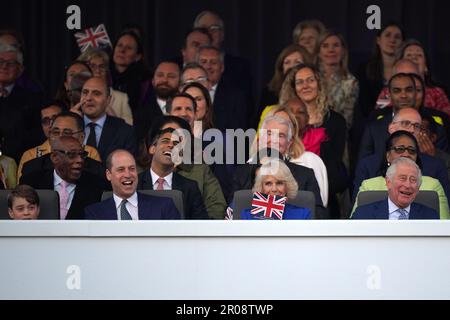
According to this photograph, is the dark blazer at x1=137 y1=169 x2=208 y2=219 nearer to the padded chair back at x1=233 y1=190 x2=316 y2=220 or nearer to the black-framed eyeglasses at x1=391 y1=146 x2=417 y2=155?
the padded chair back at x1=233 y1=190 x2=316 y2=220

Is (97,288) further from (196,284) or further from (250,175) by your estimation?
(250,175)

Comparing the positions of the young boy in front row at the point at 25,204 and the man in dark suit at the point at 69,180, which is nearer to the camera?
the young boy in front row at the point at 25,204

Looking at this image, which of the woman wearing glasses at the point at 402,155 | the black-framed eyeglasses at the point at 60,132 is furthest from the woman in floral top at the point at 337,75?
the black-framed eyeglasses at the point at 60,132

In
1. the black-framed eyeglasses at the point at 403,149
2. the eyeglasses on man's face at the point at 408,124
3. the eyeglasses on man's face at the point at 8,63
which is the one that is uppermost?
the eyeglasses on man's face at the point at 8,63

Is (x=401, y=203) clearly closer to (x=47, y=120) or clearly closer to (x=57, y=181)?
(x=57, y=181)

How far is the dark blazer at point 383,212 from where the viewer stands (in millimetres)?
8031

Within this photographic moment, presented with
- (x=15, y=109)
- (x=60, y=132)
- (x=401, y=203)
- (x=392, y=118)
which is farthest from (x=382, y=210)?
(x=15, y=109)

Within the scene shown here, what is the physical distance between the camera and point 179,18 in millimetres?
11594

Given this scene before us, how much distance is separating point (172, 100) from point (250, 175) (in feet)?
3.43

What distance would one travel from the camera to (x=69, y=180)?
889 centimetres

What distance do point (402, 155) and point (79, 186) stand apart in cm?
223

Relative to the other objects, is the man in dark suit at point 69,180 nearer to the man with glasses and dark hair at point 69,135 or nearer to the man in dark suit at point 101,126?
the man with glasses and dark hair at point 69,135

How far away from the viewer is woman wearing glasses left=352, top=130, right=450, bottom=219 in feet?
28.6

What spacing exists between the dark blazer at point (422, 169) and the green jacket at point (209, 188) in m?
0.96
